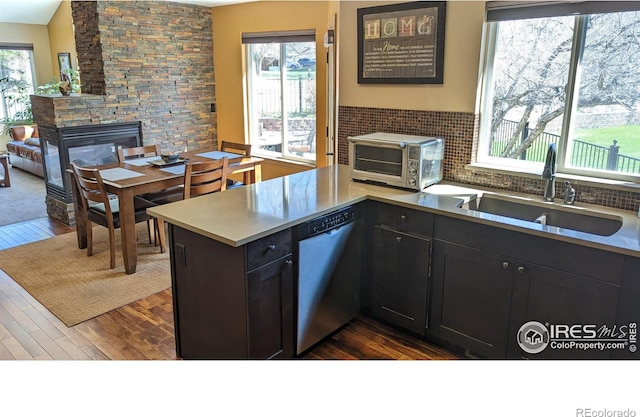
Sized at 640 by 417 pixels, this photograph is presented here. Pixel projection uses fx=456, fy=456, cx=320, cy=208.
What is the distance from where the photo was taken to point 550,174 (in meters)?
2.51

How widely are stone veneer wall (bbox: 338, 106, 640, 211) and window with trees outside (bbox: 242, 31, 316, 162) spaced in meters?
2.08

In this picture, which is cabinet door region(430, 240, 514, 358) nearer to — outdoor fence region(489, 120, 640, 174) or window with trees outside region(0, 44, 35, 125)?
outdoor fence region(489, 120, 640, 174)

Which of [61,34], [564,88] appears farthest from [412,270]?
[61,34]

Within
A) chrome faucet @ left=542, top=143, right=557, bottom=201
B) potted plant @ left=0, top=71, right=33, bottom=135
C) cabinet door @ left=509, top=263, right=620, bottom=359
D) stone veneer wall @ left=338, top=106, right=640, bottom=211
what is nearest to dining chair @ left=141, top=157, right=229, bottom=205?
stone veneer wall @ left=338, top=106, right=640, bottom=211

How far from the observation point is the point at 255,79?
5.80 metres

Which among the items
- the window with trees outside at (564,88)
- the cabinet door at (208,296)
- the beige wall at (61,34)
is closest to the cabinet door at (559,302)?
the window with trees outside at (564,88)

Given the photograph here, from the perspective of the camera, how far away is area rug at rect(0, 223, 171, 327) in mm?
3203

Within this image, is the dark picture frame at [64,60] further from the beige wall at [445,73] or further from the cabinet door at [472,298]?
the cabinet door at [472,298]

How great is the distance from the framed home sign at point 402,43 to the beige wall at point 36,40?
28.2ft

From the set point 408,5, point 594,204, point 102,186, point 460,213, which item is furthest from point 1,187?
point 594,204

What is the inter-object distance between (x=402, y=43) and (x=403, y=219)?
1.22m

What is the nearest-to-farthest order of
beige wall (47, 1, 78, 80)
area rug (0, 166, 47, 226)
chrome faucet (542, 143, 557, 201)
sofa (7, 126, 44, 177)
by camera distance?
chrome faucet (542, 143, 557, 201), area rug (0, 166, 47, 226), sofa (7, 126, 44, 177), beige wall (47, 1, 78, 80)

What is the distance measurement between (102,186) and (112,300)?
0.88m

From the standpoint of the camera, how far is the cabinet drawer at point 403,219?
247 cm
